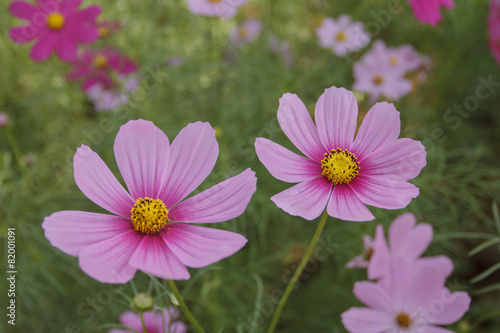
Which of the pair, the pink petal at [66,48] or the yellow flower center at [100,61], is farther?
the yellow flower center at [100,61]

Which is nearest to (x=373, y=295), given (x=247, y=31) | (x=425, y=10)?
(x=425, y=10)

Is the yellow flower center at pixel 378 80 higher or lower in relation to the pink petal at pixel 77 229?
higher

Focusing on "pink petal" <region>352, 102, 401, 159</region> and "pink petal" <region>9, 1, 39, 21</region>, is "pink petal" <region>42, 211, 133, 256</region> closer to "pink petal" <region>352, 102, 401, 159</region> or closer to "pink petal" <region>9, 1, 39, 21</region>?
"pink petal" <region>352, 102, 401, 159</region>

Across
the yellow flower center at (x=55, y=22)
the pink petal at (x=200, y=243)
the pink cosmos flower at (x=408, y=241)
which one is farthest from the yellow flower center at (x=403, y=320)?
the yellow flower center at (x=55, y=22)

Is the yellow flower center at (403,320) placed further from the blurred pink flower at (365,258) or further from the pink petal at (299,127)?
the pink petal at (299,127)

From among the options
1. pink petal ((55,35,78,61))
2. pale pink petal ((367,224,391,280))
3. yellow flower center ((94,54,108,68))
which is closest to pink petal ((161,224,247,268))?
pale pink petal ((367,224,391,280))

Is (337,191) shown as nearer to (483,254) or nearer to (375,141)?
(375,141)
